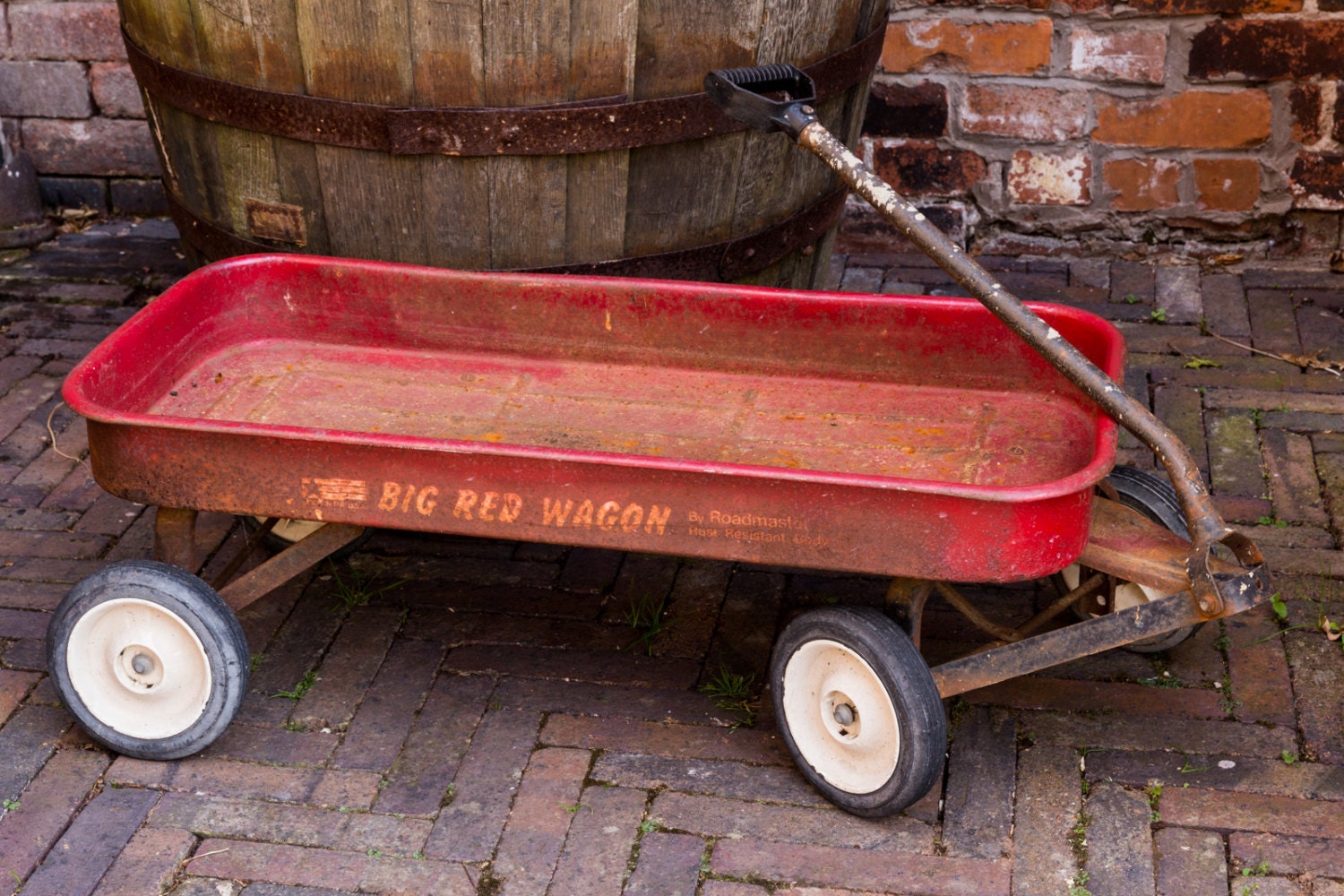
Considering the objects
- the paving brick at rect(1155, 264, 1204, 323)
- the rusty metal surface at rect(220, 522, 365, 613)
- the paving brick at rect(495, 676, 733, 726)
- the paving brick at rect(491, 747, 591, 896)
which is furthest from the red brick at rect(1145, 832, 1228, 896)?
the paving brick at rect(1155, 264, 1204, 323)

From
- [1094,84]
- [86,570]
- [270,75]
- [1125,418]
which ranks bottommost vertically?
[86,570]

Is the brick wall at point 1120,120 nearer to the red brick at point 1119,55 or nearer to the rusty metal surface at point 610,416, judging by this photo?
the red brick at point 1119,55

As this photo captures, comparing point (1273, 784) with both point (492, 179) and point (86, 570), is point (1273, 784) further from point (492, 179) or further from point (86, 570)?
point (86, 570)

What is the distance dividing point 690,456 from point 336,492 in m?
0.67

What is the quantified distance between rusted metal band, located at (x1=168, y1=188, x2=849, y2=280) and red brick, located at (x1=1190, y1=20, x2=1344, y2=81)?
4.95ft

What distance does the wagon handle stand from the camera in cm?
220

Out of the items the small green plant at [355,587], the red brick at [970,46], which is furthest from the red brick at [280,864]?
the red brick at [970,46]

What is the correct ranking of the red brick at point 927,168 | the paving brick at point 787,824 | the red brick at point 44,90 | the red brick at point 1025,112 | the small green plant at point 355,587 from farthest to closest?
the red brick at point 44,90 < the red brick at point 927,168 < the red brick at point 1025,112 < the small green plant at point 355,587 < the paving brick at point 787,824

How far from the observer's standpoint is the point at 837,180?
10.7 feet

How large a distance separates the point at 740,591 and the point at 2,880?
1.48m

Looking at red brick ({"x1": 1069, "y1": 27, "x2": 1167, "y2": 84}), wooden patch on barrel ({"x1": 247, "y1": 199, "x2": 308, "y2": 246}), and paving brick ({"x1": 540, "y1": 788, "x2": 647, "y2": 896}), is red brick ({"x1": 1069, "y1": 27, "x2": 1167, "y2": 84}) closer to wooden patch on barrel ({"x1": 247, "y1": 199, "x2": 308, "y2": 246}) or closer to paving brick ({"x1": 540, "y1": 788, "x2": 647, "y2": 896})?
wooden patch on barrel ({"x1": 247, "y1": 199, "x2": 308, "y2": 246})

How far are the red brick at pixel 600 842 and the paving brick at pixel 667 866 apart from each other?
1.0 inches

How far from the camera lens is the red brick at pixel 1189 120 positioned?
4191 mm

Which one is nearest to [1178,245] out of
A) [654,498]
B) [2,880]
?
[654,498]
